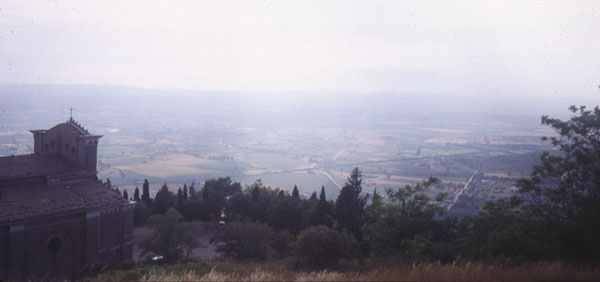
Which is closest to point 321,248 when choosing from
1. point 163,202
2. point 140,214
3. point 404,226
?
point 404,226

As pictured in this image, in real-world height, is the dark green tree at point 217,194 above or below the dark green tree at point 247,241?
below

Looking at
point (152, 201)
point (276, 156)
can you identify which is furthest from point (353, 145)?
point (152, 201)

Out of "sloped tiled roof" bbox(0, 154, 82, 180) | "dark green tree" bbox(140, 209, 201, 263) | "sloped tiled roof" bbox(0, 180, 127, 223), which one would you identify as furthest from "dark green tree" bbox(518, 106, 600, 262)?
"sloped tiled roof" bbox(0, 154, 82, 180)

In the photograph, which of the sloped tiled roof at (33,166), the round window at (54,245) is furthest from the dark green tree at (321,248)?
the sloped tiled roof at (33,166)

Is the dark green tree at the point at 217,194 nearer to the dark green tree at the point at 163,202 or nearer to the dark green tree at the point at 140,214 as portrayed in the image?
the dark green tree at the point at 163,202

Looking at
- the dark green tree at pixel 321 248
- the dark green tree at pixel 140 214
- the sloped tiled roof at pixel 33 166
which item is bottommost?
the dark green tree at pixel 140 214

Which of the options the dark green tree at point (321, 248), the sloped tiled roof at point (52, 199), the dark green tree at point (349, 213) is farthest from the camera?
the dark green tree at point (349, 213)

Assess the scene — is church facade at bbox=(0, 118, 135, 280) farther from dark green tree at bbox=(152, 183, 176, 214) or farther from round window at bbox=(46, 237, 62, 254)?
dark green tree at bbox=(152, 183, 176, 214)
